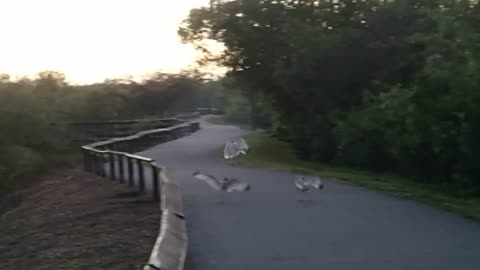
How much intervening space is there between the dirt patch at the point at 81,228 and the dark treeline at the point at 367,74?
23.1 feet

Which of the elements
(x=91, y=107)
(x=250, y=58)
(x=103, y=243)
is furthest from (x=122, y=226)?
(x=91, y=107)

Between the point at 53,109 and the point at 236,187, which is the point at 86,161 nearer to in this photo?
the point at 236,187

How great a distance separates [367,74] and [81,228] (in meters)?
17.3

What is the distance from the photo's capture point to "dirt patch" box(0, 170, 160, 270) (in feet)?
42.0

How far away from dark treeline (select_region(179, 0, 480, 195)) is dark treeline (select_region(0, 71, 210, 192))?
7.75m

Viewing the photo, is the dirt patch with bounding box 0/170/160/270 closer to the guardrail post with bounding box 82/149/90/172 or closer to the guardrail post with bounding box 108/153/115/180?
the guardrail post with bounding box 108/153/115/180

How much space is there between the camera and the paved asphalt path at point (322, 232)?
11.1 meters

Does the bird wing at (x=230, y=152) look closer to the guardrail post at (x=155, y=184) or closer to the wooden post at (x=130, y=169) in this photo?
the wooden post at (x=130, y=169)

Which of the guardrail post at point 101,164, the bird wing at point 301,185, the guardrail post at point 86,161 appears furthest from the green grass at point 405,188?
the guardrail post at point 101,164

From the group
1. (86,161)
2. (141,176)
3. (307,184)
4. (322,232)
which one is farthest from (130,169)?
(322,232)

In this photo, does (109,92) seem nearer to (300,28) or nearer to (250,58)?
(250,58)

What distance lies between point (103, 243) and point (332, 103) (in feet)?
64.2

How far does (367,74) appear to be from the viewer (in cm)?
3145

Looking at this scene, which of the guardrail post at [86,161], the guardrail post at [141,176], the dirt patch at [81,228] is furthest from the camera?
the guardrail post at [86,161]
